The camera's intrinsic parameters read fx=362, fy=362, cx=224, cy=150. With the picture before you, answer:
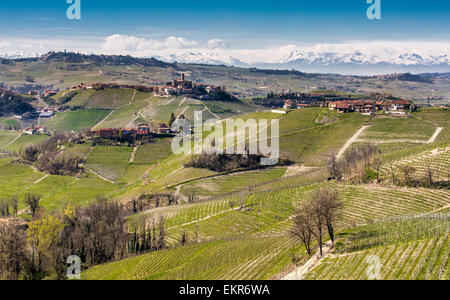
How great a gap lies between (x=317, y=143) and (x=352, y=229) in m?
67.8

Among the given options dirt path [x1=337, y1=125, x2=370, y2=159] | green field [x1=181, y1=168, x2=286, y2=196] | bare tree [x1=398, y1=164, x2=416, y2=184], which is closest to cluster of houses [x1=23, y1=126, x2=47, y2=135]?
green field [x1=181, y1=168, x2=286, y2=196]

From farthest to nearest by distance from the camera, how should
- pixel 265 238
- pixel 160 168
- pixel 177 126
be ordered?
pixel 177 126 → pixel 160 168 → pixel 265 238

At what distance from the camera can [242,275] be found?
32656 millimetres

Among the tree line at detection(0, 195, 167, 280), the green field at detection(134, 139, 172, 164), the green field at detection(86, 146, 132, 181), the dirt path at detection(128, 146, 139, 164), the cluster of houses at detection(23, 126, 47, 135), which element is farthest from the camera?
the cluster of houses at detection(23, 126, 47, 135)

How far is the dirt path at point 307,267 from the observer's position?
29.9 meters

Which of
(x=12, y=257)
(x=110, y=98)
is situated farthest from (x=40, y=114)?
(x=12, y=257)

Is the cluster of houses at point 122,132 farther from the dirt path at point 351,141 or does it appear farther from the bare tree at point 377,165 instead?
the bare tree at point 377,165

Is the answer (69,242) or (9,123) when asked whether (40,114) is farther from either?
(69,242)

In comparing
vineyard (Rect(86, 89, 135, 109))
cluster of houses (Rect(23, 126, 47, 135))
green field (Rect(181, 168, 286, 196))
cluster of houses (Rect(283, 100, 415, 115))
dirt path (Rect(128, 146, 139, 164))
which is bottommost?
green field (Rect(181, 168, 286, 196))

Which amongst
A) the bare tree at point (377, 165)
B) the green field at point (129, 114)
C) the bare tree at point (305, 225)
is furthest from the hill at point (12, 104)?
the bare tree at point (305, 225)

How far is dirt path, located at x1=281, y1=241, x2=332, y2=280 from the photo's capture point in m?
29.9

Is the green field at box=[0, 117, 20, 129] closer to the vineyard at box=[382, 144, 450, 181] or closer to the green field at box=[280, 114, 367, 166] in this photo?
the green field at box=[280, 114, 367, 166]
